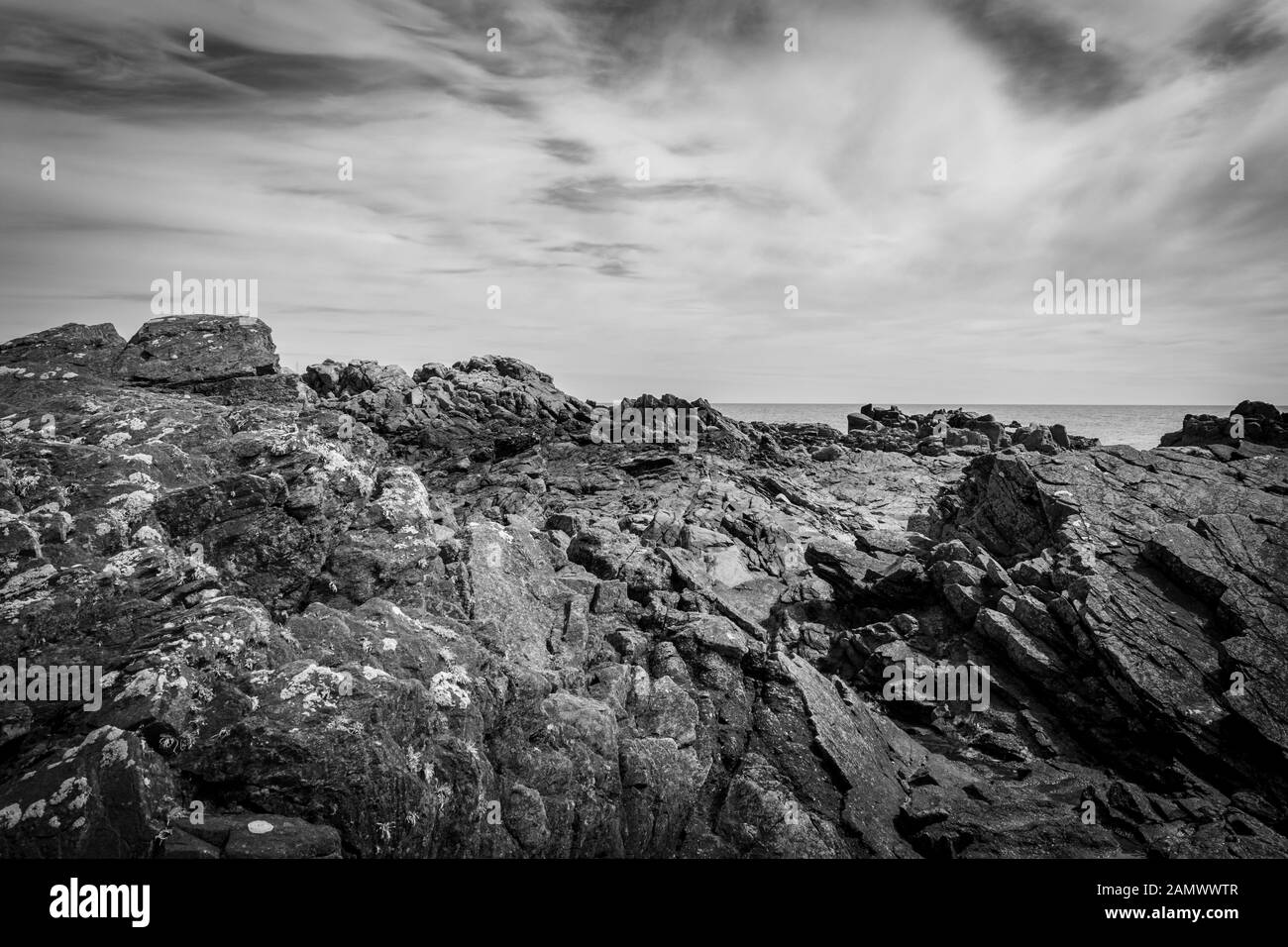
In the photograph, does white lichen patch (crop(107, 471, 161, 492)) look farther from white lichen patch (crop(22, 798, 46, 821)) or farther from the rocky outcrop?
the rocky outcrop

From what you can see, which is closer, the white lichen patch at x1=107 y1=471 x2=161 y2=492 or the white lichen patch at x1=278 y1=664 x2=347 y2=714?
the white lichen patch at x1=278 y1=664 x2=347 y2=714

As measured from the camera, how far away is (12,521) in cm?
1109

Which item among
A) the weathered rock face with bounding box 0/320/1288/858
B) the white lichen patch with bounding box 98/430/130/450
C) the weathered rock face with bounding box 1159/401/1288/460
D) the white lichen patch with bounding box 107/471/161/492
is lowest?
the weathered rock face with bounding box 0/320/1288/858

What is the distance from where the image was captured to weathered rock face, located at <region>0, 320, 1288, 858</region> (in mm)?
10141

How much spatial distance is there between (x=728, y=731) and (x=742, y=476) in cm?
3882

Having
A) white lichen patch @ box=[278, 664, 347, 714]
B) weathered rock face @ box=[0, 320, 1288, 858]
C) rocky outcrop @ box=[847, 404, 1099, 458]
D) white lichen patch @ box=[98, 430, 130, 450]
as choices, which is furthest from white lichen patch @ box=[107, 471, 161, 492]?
rocky outcrop @ box=[847, 404, 1099, 458]

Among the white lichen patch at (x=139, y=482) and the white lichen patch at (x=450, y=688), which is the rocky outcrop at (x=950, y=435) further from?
the white lichen patch at (x=139, y=482)

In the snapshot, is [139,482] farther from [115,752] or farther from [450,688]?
[450,688]

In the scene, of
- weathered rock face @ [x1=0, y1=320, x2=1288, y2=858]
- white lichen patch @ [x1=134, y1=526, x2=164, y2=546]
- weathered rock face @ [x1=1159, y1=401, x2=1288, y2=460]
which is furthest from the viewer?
weathered rock face @ [x1=1159, y1=401, x2=1288, y2=460]

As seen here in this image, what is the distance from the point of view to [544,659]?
16.9 metres

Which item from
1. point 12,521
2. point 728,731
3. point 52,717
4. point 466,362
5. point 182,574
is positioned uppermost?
point 466,362

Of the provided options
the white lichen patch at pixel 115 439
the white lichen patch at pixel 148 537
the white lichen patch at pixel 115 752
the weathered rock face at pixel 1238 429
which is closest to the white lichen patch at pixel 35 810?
the white lichen patch at pixel 115 752

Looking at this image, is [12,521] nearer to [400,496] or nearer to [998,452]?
[400,496]

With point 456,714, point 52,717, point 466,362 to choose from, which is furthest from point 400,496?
point 466,362
